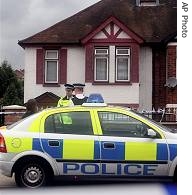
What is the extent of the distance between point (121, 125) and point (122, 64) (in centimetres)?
1401

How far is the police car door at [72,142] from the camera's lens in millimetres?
6457

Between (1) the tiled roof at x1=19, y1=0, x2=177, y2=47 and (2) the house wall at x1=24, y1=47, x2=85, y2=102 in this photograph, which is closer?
(2) the house wall at x1=24, y1=47, x2=85, y2=102

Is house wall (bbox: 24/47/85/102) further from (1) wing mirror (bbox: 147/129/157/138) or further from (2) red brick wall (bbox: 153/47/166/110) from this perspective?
A: (1) wing mirror (bbox: 147/129/157/138)

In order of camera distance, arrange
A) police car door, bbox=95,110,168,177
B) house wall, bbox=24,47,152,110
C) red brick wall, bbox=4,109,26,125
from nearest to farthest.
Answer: police car door, bbox=95,110,168,177, red brick wall, bbox=4,109,26,125, house wall, bbox=24,47,152,110

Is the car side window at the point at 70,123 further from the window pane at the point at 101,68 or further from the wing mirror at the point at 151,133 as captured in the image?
the window pane at the point at 101,68

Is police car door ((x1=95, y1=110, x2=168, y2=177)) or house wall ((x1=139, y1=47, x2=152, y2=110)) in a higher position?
house wall ((x1=139, y1=47, x2=152, y2=110))

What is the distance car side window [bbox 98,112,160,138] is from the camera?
659 cm

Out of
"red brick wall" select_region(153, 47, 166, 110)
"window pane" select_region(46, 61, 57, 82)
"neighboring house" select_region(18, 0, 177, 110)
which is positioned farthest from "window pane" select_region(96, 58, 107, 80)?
"red brick wall" select_region(153, 47, 166, 110)

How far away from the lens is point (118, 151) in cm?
648

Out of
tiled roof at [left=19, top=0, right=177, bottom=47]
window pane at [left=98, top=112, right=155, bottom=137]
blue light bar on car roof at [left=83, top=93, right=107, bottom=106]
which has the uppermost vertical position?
tiled roof at [left=19, top=0, right=177, bottom=47]

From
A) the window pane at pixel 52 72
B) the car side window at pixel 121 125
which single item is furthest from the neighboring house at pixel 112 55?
the car side window at pixel 121 125

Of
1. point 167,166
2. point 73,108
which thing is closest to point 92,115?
point 73,108

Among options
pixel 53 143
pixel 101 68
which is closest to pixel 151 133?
pixel 53 143
